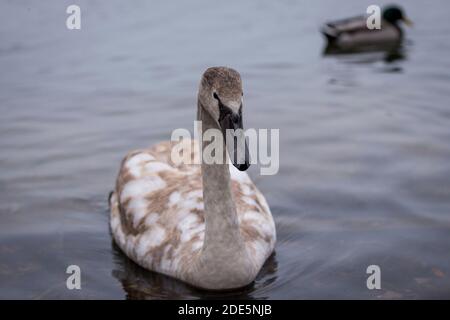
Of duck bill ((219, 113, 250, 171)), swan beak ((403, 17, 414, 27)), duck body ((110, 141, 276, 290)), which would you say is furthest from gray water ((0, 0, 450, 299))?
duck bill ((219, 113, 250, 171))

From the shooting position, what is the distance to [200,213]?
7.23 meters

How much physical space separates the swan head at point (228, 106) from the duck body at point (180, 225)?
1.17 metres

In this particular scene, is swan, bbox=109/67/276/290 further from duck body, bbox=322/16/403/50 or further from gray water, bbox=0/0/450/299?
duck body, bbox=322/16/403/50

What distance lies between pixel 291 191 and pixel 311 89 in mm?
5463

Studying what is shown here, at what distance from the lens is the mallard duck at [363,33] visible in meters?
18.2

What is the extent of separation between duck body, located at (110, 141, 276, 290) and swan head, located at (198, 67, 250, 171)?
117 centimetres

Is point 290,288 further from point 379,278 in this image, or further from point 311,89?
point 311,89

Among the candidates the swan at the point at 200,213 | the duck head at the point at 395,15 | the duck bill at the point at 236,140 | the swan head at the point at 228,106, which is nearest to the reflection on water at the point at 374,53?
the duck head at the point at 395,15

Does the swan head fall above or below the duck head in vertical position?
below

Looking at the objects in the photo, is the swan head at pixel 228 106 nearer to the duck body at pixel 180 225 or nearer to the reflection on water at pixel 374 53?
the duck body at pixel 180 225

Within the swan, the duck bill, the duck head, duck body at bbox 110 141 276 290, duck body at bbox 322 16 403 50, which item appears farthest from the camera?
the duck head

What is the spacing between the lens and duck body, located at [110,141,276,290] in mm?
6516
